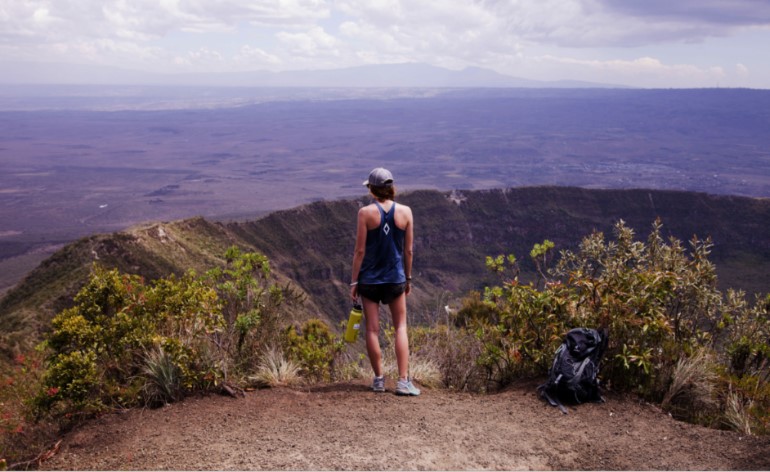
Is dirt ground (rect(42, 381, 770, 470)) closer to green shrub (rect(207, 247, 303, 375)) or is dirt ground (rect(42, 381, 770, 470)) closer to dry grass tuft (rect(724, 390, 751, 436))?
dry grass tuft (rect(724, 390, 751, 436))

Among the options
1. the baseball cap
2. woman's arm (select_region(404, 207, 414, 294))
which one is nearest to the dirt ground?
woman's arm (select_region(404, 207, 414, 294))

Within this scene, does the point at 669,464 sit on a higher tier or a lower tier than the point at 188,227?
higher

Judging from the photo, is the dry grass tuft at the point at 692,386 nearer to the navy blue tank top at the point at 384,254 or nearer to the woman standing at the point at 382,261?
the woman standing at the point at 382,261

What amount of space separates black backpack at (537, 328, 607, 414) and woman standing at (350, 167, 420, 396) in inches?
50.9

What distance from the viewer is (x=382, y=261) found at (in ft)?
17.9

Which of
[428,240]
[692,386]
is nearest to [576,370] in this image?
[692,386]

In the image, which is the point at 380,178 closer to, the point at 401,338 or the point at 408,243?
the point at 408,243

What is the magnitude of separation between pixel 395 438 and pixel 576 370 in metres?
1.83

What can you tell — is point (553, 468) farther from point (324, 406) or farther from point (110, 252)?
point (110, 252)

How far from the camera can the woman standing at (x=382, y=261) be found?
5.35 metres

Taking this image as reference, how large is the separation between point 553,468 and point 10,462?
4275 millimetres

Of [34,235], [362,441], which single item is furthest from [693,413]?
[34,235]

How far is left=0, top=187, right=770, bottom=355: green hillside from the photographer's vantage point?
24.7 meters

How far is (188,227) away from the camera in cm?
3164
